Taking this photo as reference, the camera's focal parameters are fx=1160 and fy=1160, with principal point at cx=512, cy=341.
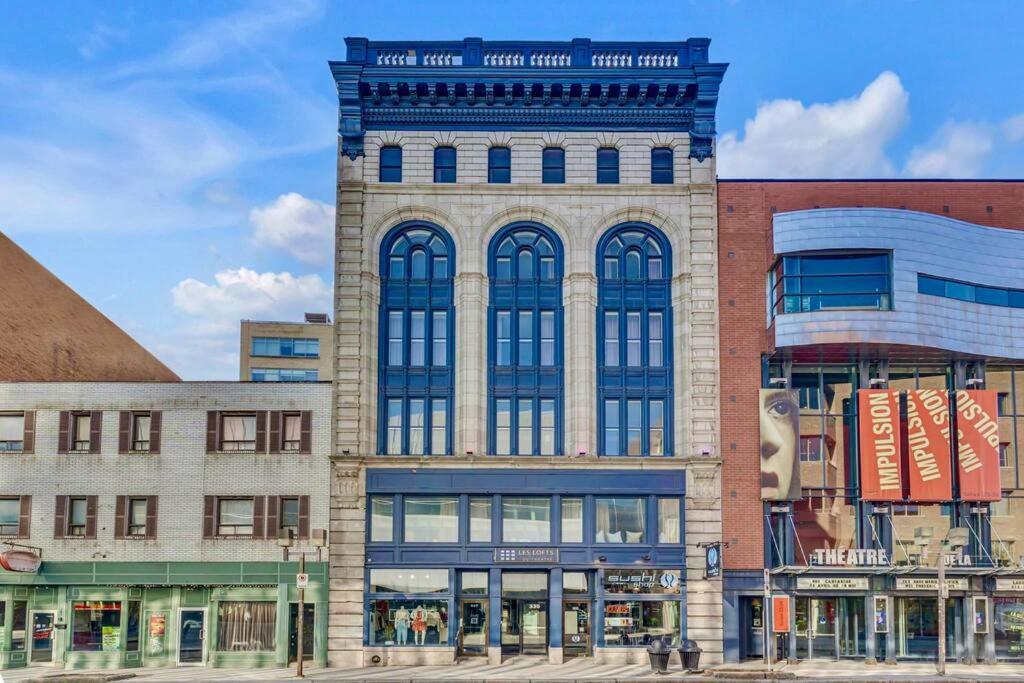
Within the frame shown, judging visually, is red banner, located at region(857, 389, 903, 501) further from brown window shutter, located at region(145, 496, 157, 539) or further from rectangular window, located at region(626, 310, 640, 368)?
brown window shutter, located at region(145, 496, 157, 539)

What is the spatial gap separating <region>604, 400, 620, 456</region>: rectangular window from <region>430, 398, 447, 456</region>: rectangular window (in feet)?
20.3

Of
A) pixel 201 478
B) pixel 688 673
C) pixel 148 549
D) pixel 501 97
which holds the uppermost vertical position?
pixel 501 97

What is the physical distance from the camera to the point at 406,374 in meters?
A: 45.2

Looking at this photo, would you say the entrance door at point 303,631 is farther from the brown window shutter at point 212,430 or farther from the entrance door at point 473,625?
the brown window shutter at point 212,430

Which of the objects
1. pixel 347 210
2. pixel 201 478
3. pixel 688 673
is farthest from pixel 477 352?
pixel 688 673

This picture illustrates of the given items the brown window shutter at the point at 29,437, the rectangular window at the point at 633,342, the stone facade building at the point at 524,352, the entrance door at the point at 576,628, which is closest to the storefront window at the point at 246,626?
the stone facade building at the point at 524,352

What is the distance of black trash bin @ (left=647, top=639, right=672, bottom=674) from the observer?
3938cm

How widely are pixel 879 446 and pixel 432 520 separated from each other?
56.1 ft

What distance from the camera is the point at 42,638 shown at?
42656 millimetres

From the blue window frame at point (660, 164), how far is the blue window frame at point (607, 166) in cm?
147

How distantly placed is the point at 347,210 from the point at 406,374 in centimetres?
683

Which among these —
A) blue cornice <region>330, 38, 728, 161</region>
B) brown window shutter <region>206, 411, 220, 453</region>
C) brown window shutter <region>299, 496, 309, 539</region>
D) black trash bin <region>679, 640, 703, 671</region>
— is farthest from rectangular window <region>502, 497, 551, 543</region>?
blue cornice <region>330, 38, 728, 161</region>

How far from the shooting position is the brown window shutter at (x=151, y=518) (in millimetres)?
42969

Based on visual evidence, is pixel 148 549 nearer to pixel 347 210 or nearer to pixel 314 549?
pixel 314 549
